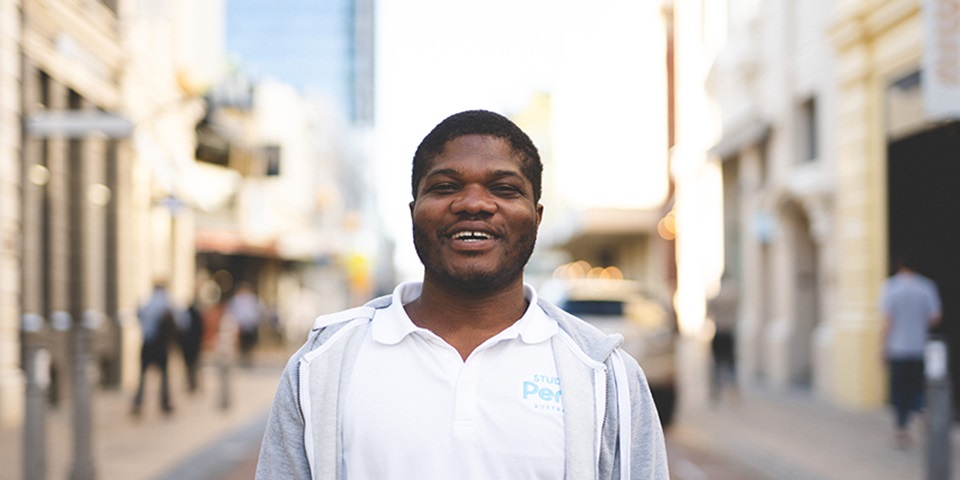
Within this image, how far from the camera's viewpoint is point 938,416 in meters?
6.92

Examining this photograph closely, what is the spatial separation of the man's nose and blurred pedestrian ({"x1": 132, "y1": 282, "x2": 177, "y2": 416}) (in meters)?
11.8

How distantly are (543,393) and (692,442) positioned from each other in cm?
941

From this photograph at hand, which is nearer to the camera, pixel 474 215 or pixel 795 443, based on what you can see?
pixel 474 215

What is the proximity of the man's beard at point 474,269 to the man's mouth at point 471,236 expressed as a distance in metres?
0.06

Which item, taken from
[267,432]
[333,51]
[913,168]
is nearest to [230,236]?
[913,168]

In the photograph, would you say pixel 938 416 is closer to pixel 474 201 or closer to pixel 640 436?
pixel 640 436

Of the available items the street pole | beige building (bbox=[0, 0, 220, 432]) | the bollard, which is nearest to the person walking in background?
the bollard

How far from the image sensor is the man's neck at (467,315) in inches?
88.4

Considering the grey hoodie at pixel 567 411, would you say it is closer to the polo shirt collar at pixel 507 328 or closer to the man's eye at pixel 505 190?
the polo shirt collar at pixel 507 328

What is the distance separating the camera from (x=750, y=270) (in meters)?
20.7

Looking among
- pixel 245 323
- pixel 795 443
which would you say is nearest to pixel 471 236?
pixel 795 443

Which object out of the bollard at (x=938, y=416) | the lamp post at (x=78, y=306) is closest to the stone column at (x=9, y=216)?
the lamp post at (x=78, y=306)

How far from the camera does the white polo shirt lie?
6.86 feet

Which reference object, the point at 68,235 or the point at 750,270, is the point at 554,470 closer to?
the point at 68,235
